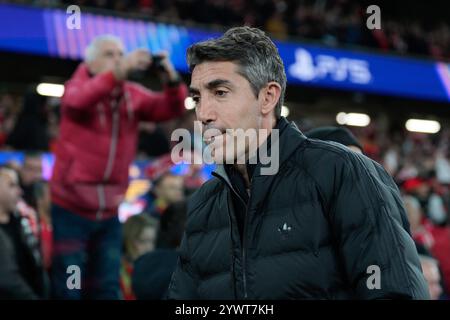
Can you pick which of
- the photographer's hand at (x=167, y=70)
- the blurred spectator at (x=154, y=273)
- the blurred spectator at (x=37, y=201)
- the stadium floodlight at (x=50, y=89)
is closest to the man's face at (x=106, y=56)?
the photographer's hand at (x=167, y=70)

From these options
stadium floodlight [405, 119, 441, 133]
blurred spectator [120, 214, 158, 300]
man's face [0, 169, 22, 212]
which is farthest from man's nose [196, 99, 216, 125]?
stadium floodlight [405, 119, 441, 133]

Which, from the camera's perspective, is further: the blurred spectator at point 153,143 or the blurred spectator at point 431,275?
the blurred spectator at point 153,143

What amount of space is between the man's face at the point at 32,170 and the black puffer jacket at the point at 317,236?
4923 millimetres

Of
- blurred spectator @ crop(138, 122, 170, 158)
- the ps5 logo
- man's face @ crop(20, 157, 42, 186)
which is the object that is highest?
the ps5 logo

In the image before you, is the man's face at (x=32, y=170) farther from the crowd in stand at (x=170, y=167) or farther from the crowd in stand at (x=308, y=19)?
the crowd in stand at (x=308, y=19)

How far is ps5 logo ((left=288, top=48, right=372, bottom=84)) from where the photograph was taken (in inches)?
610

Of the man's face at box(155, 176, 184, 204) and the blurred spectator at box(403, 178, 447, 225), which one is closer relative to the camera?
the man's face at box(155, 176, 184, 204)

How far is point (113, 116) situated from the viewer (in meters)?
4.91

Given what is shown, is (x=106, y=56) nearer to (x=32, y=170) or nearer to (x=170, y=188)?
(x=170, y=188)

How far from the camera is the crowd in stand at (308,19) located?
Answer: 1456cm

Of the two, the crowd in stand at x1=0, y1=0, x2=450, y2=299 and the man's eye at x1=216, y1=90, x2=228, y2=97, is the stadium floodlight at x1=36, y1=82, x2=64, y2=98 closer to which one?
the crowd in stand at x1=0, y1=0, x2=450, y2=299

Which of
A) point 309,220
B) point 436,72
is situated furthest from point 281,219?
point 436,72

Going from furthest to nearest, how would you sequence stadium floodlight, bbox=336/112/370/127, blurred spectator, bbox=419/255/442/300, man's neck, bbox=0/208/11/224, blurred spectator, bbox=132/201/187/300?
stadium floodlight, bbox=336/112/370/127 → blurred spectator, bbox=419/255/442/300 → man's neck, bbox=0/208/11/224 → blurred spectator, bbox=132/201/187/300

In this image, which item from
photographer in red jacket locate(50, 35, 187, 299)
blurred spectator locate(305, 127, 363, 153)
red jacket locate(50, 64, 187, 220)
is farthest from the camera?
red jacket locate(50, 64, 187, 220)
